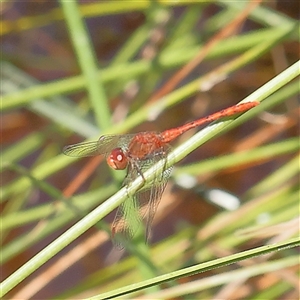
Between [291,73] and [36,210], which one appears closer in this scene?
[291,73]

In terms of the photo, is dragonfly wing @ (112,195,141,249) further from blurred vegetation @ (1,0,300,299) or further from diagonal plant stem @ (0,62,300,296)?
diagonal plant stem @ (0,62,300,296)

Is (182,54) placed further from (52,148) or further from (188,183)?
(52,148)

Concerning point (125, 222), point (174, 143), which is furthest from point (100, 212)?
point (174, 143)

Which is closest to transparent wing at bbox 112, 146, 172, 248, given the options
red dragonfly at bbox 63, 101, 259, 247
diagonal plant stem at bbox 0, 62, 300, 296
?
red dragonfly at bbox 63, 101, 259, 247

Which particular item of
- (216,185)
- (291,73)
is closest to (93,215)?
(291,73)

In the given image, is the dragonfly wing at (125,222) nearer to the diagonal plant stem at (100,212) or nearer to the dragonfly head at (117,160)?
the dragonfly head at (117,160)

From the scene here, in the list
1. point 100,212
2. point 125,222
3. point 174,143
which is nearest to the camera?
point 100,212

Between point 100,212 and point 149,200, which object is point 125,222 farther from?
point 100,212
